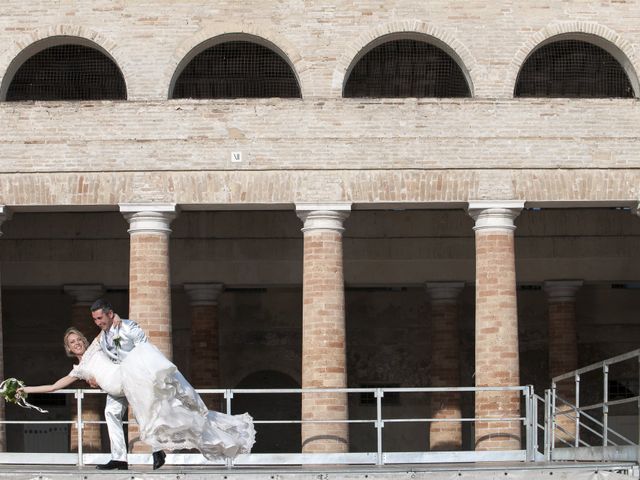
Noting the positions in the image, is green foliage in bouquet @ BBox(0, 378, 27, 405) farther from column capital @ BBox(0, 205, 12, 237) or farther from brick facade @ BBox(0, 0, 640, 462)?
column capital @ BBox(0, 205, 12, 237)

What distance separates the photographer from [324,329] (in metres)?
29.3

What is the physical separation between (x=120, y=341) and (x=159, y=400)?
0.98 meters

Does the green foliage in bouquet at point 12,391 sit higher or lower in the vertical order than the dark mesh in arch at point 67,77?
lower

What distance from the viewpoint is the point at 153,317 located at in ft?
96.2

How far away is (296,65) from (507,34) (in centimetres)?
358

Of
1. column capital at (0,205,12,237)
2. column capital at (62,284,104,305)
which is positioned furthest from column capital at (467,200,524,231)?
column capital at (62,284,104,305)

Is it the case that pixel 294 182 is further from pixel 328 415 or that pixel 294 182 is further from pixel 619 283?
pixel 619 283

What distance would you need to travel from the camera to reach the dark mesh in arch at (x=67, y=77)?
3322cm

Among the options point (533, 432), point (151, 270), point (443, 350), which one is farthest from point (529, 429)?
point (443, 350)

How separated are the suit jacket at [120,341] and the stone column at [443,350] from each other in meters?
16.8

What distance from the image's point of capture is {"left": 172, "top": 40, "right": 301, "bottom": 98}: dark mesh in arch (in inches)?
1304

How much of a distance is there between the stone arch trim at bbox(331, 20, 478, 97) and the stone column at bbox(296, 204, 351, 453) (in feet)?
7.63

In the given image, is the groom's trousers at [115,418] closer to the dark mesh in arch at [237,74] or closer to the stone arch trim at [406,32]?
the stone arch trim at [406,32]

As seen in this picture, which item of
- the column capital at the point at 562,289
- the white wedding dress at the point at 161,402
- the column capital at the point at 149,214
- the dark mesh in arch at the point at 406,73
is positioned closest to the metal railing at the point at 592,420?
the column capital at the point at 562,289
